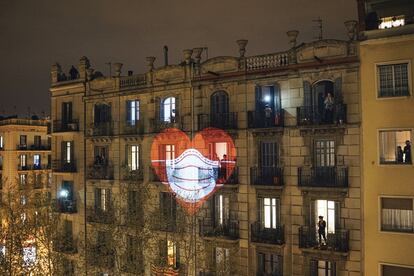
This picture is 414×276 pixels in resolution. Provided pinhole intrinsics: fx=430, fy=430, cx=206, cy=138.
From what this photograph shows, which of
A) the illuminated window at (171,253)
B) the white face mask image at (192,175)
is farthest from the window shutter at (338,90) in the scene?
the illuminated window at (171,253)

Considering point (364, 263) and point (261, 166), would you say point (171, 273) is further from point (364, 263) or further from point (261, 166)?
point (364, 263)

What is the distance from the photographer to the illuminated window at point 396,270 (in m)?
22.3

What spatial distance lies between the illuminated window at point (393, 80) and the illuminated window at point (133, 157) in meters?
17.7

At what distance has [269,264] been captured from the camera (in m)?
26.3

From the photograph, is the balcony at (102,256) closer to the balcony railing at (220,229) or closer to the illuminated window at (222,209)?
the balcony railing at (220,229)

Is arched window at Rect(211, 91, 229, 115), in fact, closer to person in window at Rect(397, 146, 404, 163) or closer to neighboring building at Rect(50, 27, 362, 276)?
neighboring building at Rect(50, 27, 362, 276)

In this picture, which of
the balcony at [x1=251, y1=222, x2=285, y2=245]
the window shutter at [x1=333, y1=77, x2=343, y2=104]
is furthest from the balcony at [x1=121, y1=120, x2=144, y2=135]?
the window shutter at [x1=333, y1=77, x2=343, y2=104]

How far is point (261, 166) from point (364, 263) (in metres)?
8.02

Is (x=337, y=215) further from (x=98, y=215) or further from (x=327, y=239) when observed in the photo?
(x=98, y=215)

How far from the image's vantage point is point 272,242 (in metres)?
25.6

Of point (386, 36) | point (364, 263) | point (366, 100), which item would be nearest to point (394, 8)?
point (386, 36)

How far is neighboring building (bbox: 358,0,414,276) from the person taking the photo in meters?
22.4

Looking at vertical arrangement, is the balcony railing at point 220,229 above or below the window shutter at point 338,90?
below

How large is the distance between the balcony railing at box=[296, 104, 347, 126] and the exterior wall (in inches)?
46.2
